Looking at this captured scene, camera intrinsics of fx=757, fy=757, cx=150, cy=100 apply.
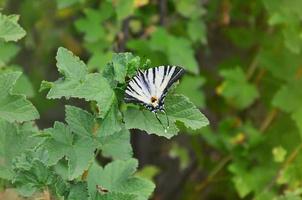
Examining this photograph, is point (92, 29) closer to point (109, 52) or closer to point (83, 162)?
point (109, 52)

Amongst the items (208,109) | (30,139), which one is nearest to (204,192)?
(208,109)

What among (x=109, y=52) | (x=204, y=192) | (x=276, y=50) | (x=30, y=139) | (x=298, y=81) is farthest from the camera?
(x=204, y=192)

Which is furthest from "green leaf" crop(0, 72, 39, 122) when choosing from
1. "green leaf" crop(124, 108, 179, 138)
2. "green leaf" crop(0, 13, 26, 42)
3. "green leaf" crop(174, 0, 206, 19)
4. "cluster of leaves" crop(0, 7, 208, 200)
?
"green leaf" crop(174, 0, 206, 19)

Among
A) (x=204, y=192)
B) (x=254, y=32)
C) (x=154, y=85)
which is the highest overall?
(x=254, y=32)

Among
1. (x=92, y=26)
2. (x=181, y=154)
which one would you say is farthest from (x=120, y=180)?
(x=181, y=154)

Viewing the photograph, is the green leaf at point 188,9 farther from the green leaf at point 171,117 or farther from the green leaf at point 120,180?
the green leaf at point 171,117

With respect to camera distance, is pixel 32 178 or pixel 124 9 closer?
pixel 32 178

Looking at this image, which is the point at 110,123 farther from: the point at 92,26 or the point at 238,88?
the point at 238,88
